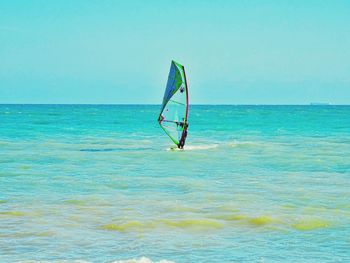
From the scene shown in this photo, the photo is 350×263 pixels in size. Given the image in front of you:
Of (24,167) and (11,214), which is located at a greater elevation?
(11,214)

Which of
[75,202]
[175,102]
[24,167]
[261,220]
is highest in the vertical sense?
[175,102]

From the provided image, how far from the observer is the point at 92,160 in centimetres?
2652

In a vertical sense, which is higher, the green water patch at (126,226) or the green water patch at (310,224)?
the green water patch at (310,224)

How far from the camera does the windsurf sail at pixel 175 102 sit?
2919 centimetres

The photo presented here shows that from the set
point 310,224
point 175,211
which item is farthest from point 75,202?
point 310,224

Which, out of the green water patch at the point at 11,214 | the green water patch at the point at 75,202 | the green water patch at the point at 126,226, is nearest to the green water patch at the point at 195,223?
the green water patch at the point at 126,226

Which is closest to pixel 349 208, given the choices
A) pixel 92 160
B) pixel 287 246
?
pixel 287 246

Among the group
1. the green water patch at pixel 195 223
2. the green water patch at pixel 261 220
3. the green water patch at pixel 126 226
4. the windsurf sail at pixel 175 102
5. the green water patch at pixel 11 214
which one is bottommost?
the green water patch at pixel 11 214

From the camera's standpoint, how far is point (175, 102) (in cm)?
2973

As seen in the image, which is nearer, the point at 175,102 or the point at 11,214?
the point at 11,214

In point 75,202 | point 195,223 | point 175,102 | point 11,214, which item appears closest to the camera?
point 195,223

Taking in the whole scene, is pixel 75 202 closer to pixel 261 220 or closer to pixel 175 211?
pixel 175 211

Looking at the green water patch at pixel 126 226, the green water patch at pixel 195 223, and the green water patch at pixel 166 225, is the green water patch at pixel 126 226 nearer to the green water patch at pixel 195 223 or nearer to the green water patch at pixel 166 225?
the green water patch at pixel 166 225

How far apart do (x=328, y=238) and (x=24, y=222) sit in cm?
592
